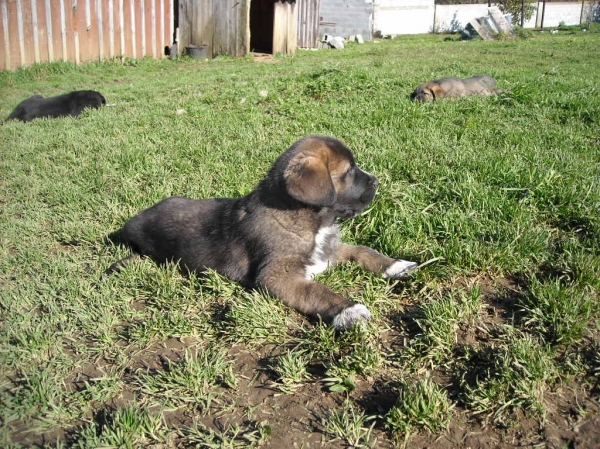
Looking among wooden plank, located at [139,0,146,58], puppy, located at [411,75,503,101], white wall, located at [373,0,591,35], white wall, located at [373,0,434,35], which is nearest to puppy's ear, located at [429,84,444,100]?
puppy, located at [411,75,503,101]

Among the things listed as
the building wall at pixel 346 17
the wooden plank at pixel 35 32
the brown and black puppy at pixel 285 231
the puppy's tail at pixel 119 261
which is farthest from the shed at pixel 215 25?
the brown and black puppy at pixel 285 231

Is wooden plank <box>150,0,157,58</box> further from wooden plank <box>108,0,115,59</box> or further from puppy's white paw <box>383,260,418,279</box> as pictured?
puppy's white paw <box>383,260,418,279</box>

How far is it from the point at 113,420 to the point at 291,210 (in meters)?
1.77

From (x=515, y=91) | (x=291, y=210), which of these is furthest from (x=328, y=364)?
(x=515, y=91)

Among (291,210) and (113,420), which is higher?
(291,210)

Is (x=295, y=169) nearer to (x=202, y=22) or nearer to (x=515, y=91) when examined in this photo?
(x=515, y=91)

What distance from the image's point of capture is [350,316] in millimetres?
2861

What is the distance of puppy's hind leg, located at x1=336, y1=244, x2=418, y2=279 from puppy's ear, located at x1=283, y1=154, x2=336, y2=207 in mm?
528

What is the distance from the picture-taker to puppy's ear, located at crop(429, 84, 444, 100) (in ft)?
27.3

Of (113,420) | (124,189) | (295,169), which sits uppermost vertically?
(295,169)

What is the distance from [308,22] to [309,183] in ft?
68.3

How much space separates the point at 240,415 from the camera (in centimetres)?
238

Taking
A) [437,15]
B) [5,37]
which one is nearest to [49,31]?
[5,37]

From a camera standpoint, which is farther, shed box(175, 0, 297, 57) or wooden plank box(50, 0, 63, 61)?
shed box(175, 0, 297, 57)
